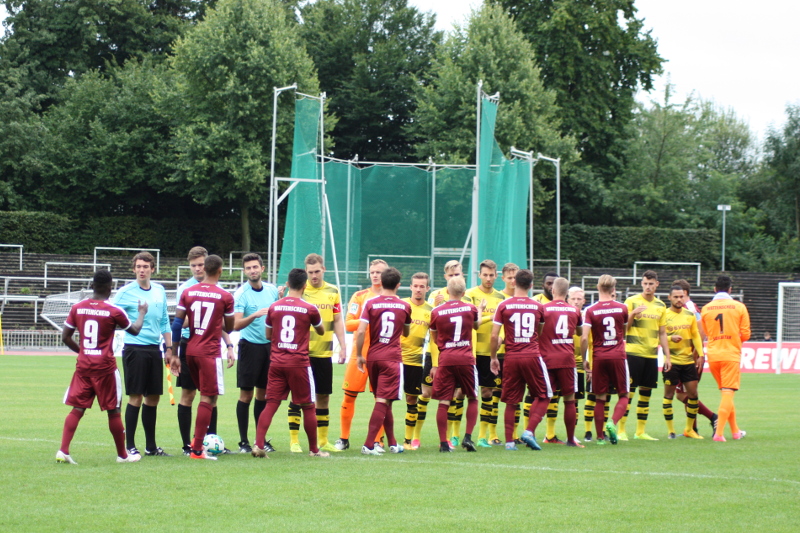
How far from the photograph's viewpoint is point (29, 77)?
150ft

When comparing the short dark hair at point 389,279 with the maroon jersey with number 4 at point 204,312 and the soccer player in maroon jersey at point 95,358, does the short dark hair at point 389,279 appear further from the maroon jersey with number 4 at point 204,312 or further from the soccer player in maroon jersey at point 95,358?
the soccer player in maroon jersey at point 95,358

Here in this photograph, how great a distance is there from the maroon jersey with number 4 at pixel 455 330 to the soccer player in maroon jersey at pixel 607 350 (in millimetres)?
1791

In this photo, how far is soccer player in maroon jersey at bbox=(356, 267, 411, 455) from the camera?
32.8 feet

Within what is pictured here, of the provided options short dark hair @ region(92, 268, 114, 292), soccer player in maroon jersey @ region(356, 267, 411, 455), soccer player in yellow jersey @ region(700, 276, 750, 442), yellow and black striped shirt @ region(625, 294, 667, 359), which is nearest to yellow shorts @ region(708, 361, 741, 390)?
soccer player in yellow jersey @ region(700, 276, 750, 442)

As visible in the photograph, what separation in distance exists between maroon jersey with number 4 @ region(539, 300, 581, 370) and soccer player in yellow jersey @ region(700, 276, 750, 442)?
8.10 feet

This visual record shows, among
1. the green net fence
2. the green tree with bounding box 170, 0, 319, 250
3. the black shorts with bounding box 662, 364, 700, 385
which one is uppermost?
the green tree with bounding box 170, 0, 319, 250

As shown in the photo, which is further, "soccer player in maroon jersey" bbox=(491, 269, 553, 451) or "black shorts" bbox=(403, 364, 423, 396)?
"black shorts" bbox=(403, 364, 423, 396)

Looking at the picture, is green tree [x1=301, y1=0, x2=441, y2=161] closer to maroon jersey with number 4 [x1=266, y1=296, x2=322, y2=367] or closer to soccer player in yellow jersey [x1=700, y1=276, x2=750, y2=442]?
soccer player in yellow jersey [x1=700, y1=276, x2=750, y2=442]

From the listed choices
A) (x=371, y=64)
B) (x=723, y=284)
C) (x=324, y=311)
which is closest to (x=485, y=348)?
(x=324, y=311)

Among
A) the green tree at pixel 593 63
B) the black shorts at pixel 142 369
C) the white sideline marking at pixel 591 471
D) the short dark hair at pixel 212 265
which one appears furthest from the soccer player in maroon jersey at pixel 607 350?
the green tree at pixel 593 63

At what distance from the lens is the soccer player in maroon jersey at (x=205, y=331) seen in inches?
367

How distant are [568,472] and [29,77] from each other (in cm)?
4334

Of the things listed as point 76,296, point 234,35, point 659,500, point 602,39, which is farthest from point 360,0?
point 659,500

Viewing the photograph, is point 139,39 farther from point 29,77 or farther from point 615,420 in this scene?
point 615,420
